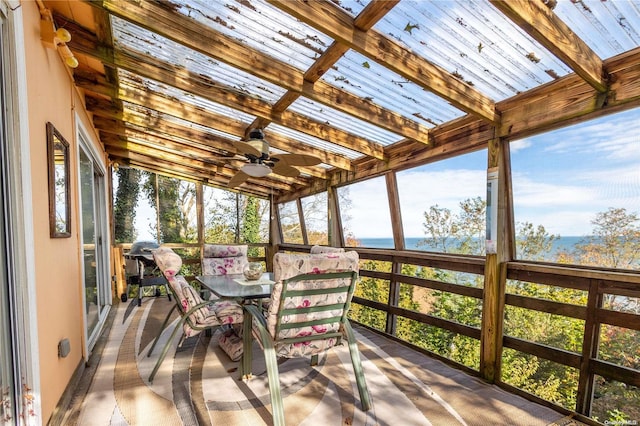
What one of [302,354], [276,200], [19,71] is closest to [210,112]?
[19,71]

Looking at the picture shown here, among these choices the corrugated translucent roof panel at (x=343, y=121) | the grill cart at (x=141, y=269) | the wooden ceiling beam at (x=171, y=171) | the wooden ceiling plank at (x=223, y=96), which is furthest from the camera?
the wooden ceiling beam at (x=171, y=171)

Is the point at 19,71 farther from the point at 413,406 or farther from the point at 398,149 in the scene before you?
the point at 398,149

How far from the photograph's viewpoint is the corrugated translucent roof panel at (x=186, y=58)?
2.39 m

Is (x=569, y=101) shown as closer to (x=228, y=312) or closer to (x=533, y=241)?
(x=533, y=241)

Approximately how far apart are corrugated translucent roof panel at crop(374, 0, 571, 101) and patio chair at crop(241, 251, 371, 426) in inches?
58.9

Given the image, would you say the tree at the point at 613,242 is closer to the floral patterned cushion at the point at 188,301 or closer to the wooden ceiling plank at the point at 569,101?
the wooden ceiling plank at the point at 569,101

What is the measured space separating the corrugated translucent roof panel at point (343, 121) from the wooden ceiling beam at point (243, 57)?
257 mm

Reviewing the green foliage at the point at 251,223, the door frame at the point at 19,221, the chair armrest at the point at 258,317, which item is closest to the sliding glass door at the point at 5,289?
the door frame at the point at 19,221

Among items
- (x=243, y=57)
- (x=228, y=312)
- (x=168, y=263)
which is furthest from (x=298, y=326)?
(x=243, y=57)

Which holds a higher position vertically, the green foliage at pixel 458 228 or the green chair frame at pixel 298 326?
the green foliage at pixel 458 228

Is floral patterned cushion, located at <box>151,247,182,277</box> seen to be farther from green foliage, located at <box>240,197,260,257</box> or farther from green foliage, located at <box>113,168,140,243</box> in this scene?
green foliage, located at <box>240,197,260,257</box>

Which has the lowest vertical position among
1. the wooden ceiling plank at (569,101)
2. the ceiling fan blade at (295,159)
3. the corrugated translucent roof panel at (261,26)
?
the ceiling fan blade at (295,159)

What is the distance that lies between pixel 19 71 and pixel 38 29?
61 centimetres

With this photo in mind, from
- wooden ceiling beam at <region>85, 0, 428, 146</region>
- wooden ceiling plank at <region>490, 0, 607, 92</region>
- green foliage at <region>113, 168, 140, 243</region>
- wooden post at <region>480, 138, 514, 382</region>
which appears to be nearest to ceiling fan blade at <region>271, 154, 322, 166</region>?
wooden ceiling beam at <region>85, 0, 428, 146</region>
